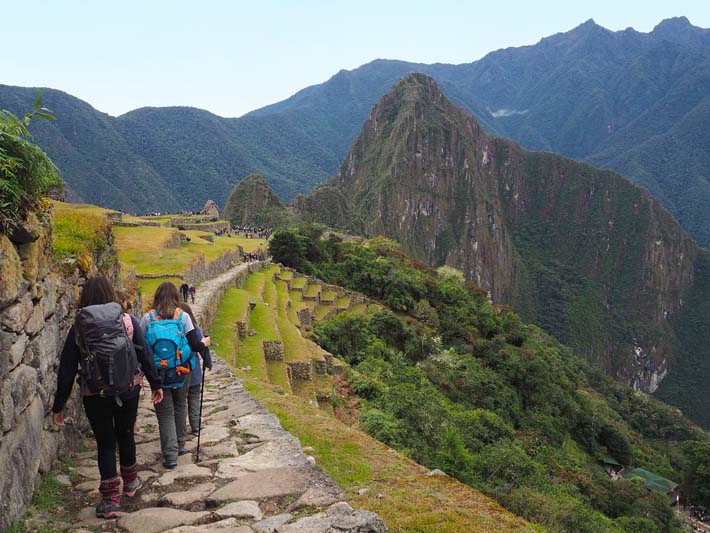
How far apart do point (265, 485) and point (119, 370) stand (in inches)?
57.6

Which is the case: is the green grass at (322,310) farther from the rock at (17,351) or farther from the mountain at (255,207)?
the mountain at (255,207)

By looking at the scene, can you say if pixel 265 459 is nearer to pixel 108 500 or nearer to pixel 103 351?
pixel 108 500

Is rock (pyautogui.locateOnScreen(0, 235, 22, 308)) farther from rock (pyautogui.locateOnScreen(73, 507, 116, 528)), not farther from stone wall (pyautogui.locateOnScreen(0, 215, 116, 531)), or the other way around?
rock (pyautogui.locateOnScreen(73, 507, 116, 528))

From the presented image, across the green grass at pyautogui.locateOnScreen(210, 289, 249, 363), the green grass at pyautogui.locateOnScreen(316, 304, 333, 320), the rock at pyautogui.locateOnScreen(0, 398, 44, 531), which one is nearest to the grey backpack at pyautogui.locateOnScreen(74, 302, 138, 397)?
the rock at pyautogui.locateOnScreen(0, 398, 44, 531)

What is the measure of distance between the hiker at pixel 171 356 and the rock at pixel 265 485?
0.81 meters

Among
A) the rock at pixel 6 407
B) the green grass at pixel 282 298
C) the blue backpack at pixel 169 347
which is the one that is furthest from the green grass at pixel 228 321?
the rock at pixel 6 407

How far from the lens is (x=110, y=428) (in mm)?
3893

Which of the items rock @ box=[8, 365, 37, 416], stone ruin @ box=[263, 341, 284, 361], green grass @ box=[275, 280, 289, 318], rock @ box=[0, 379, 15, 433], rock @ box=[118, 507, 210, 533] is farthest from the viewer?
green grass @ box=[275, 280, 289, 318]

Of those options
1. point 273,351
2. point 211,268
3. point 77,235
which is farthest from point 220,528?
point 211,268

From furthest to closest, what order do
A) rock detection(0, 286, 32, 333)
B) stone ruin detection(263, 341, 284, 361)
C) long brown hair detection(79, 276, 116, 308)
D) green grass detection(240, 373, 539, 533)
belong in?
stone ruin detection(263, 341, 284, 361) → green grass detection(240, 373, 539, 533) → long brown hair detection(79, 276, 116, 308) → rock detection(0, 286, 32, 333)

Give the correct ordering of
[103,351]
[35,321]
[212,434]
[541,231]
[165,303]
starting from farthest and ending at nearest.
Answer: [541,231]
[212,434]
[165,303]
[35,321]
[103,351]

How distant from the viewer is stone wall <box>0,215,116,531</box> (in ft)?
10.3

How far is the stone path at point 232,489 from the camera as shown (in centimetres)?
338

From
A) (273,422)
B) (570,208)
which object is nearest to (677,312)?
(570,208)
